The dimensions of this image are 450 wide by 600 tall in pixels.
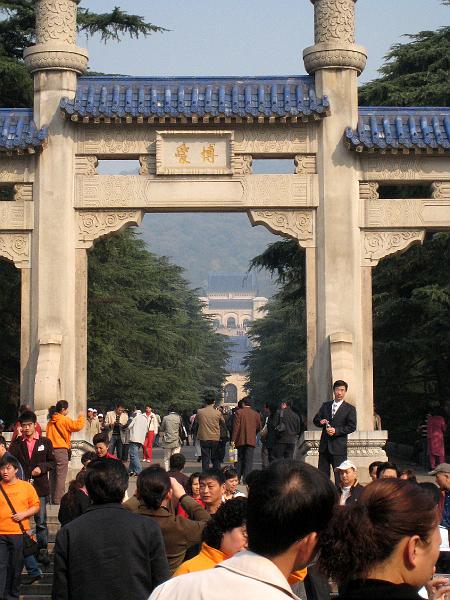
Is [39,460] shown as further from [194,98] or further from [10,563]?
[194,98]

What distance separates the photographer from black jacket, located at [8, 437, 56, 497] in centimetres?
1334

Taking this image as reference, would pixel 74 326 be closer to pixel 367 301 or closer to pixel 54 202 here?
pixel 54 202

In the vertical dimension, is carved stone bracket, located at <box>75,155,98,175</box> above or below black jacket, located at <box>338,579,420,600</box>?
above

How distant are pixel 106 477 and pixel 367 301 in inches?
494

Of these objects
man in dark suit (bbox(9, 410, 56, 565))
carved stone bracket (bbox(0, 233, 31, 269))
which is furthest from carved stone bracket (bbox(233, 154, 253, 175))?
man in dark suit (bbox(9, 410, 56, 565))

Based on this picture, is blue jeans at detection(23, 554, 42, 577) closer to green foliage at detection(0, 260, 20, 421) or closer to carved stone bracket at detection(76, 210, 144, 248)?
carved stone bracket at detection(76, 210, 144, 248)

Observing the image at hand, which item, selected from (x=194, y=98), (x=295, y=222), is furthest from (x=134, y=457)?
(x=194, y=98)

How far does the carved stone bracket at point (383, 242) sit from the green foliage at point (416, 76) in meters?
9.40

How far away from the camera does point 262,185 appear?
1841 centimetres

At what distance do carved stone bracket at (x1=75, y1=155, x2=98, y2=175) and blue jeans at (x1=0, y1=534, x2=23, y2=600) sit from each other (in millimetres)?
8859

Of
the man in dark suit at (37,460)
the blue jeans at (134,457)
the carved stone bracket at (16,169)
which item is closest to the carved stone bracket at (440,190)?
the carved stone bracket at (16,169)

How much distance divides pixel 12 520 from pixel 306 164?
9.37 m

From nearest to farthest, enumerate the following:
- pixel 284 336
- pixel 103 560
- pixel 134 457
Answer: pixel 103 560
pixel 134 457
pixel 284 336

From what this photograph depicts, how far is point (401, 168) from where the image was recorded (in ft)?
60.6
